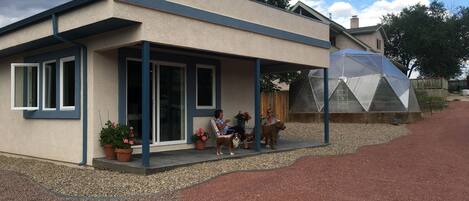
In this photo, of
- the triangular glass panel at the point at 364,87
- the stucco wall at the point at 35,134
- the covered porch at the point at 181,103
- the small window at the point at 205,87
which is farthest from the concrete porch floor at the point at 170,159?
the triangular glass panel at the point at 364,87

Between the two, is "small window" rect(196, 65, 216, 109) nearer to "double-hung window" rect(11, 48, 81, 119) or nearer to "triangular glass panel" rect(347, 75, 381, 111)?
"double-hung window" rect(11, 48, 81, 119)

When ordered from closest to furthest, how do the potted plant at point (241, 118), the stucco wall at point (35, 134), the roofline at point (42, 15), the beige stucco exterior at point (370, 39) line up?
the roofline at point (42, 15), the stucco wall at point (35, 134), the potted plant at point (241, 118), the beige stucco exterior at point (370, 39)

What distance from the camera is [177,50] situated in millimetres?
Answer: 11312

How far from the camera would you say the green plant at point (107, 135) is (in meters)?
9.52

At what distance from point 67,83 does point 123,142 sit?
2.20 metres

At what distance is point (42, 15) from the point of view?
10.0 m

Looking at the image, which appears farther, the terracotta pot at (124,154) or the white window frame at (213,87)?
the white window frame at (213,87)

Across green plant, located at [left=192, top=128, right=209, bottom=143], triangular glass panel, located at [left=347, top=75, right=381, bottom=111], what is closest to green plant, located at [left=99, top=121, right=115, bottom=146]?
green plant, located at [left=192, top=128, right=209, bottom=143]

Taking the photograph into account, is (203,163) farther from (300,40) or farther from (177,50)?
(300,40)

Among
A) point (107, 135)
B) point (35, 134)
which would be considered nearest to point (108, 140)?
point (107, 135)

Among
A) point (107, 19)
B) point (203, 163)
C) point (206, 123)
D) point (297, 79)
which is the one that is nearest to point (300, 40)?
point (206, 123)

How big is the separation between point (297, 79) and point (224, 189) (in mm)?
18432

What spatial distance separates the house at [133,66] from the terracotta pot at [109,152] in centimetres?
24

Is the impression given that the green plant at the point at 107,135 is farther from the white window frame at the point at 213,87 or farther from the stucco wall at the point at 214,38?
the white window frame at the point at 213,87
